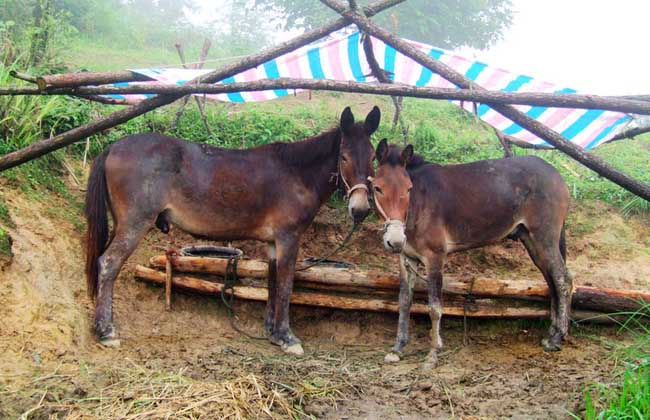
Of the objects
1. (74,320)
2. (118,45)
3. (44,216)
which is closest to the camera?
(74,320)

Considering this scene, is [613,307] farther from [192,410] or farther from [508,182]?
[192,410]

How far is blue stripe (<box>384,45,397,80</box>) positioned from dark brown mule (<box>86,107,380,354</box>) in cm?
181

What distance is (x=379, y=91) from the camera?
5.18 meters

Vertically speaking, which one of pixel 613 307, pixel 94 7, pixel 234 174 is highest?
pixel 94 7

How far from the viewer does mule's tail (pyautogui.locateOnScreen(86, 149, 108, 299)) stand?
18.0 ft

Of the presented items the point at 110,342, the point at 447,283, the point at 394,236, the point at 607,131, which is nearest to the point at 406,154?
the point at 394,236

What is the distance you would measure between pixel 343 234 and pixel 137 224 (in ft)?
10.5

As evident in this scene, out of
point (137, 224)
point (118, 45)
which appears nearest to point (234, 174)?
point (137, 224)

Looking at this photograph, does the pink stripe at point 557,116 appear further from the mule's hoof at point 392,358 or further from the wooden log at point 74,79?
the wooden log at point 74,79

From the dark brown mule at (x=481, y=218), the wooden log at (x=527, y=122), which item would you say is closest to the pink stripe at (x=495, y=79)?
the dark brown mule at (x=481, y=218)

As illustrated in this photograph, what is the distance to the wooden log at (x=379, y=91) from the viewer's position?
4828 mm

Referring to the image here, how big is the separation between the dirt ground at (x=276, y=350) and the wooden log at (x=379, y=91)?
186 cm

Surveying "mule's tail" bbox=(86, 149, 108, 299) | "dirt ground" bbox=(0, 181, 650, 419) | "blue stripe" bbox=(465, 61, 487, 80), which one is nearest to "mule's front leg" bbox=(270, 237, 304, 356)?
"dirt ground" bbox=(0, 181, 650, 419)

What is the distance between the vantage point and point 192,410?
3.82m
